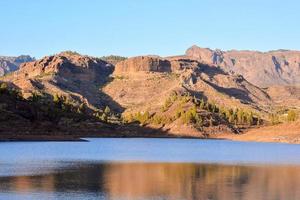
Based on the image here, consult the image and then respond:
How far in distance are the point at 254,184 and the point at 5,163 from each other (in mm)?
37851

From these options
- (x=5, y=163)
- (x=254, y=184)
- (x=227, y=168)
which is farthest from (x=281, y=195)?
(x=5, y=163)

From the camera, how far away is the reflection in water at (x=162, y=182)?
56.1 m

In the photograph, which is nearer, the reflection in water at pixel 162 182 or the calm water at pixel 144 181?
the calm water at pixel 144 181

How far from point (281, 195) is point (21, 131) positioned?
136 meters

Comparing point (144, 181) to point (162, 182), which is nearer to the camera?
point (162, 182)

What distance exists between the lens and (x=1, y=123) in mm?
176000

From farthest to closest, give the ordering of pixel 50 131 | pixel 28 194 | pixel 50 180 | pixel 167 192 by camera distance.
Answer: pixel 50 131
pixel 50 180
pixel 167 192
pixel 28 194

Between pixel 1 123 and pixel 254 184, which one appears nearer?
pixel 254 184

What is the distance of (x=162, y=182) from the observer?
218 feet

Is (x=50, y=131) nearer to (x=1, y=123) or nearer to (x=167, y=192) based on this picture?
(x=1, y=123)

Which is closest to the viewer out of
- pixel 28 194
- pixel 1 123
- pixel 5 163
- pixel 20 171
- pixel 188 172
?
pixel 28 194

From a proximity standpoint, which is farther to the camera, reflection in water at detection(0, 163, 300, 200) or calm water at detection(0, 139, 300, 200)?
reflection in water at detection(0, 163, 300, 200)

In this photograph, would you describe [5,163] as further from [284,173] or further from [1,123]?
[1,123]

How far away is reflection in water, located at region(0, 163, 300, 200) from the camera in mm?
56094
